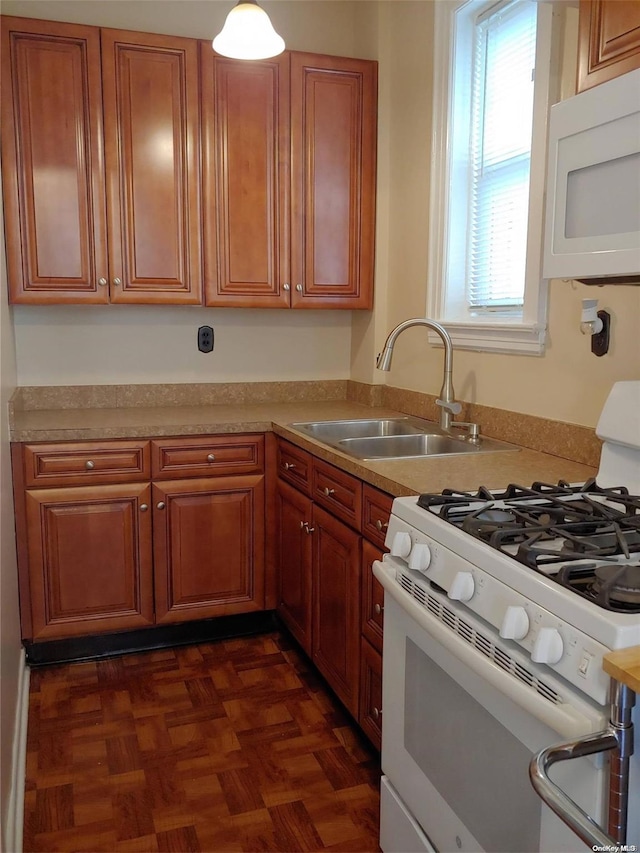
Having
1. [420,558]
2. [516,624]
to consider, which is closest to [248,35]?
[420,558]

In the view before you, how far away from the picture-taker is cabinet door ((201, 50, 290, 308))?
2.74 metres

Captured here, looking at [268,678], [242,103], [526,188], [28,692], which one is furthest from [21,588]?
[526,188]

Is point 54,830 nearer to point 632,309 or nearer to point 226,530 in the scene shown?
point 226,530

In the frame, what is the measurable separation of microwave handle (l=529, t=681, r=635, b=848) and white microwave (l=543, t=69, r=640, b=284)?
76 centimetres

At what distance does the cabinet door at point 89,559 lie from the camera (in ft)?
8.21

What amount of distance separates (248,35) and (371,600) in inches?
64.3

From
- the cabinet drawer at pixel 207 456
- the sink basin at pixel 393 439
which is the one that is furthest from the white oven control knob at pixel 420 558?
the cabinet drawer at pixel 207 456

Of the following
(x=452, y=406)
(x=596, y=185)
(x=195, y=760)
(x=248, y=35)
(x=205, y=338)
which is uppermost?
(x=248, y=35)

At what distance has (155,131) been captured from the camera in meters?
2.68

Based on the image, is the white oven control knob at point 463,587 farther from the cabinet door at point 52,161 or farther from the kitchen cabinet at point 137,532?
the cabinet door at point 52,161

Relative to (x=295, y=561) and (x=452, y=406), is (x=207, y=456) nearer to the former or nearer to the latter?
(x=295, y=561)

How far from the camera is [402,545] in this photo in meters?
1.44

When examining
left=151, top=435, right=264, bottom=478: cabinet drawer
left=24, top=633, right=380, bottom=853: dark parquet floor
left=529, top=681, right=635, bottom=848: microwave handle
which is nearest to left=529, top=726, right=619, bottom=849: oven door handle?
left=529, top=681, right=635, bottom=848: microwave handle

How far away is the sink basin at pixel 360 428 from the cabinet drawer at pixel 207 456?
212mm
